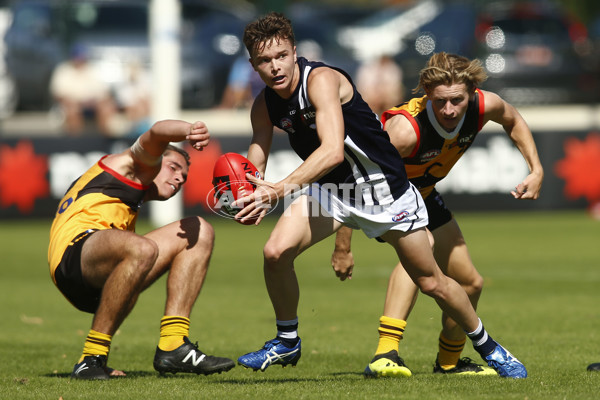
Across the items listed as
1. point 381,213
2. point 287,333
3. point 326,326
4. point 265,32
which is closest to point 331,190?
point 381,213

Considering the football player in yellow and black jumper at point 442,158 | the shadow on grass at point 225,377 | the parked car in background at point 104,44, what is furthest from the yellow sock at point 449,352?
the parked car in background at point 104,44

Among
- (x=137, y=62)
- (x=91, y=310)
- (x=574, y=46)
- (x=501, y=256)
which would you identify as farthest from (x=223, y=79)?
(x=91, y=310)

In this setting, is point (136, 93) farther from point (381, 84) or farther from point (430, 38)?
point (430, 38)

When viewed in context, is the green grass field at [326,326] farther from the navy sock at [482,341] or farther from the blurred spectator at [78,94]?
the blurred spectator at [78,94]

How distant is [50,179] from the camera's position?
1636 cm

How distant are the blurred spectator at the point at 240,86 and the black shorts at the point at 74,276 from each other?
44.2ft

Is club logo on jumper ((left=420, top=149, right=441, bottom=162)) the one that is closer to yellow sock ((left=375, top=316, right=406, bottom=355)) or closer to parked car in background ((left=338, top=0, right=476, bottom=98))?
yellow sock ((left=375, top=316, right=406, bottom=355))

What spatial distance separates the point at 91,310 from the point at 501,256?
25.0ft

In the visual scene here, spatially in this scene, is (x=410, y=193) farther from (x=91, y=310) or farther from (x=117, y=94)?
(x=117, y=94)

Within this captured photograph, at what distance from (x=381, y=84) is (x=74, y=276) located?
1386 cm

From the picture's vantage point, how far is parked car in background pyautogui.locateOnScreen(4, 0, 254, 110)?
1995 centimetres

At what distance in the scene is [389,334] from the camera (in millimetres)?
6488

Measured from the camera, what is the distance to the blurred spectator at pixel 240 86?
65.1 ft

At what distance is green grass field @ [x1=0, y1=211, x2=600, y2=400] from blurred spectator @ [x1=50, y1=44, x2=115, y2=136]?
4.35 m
